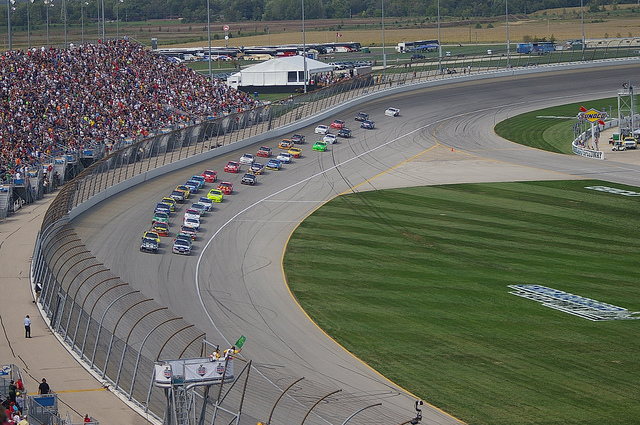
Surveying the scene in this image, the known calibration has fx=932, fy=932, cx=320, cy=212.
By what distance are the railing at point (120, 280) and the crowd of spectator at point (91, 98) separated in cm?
411

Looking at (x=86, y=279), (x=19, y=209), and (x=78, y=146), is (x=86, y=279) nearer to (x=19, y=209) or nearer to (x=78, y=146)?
(x=19, y=209)

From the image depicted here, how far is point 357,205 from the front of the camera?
75.3 m

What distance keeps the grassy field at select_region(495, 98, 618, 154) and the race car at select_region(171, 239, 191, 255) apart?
47579 mm

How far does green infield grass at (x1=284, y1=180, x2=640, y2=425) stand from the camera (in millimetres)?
37938

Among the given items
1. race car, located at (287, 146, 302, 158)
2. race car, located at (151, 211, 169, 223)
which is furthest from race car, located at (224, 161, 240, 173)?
race car, located at (151, 211, 169, 223)

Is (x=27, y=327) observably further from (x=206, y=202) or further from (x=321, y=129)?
(x=321, y=129)

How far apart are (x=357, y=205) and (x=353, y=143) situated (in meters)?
22.6

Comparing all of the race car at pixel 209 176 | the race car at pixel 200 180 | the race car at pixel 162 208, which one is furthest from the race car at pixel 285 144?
the race car at pixel 162 208

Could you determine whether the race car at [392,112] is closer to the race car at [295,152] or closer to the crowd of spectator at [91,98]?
the crowd of spectator at [91,98]

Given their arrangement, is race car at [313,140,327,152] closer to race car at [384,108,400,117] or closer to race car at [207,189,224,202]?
race car at [384,108,400,117]

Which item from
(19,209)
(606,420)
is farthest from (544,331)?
(19,209)

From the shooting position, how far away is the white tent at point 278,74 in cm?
13125

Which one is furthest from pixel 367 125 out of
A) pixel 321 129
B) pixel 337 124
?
pixel 321 129

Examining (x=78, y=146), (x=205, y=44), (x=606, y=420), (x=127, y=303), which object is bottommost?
(x=606, y=420)
